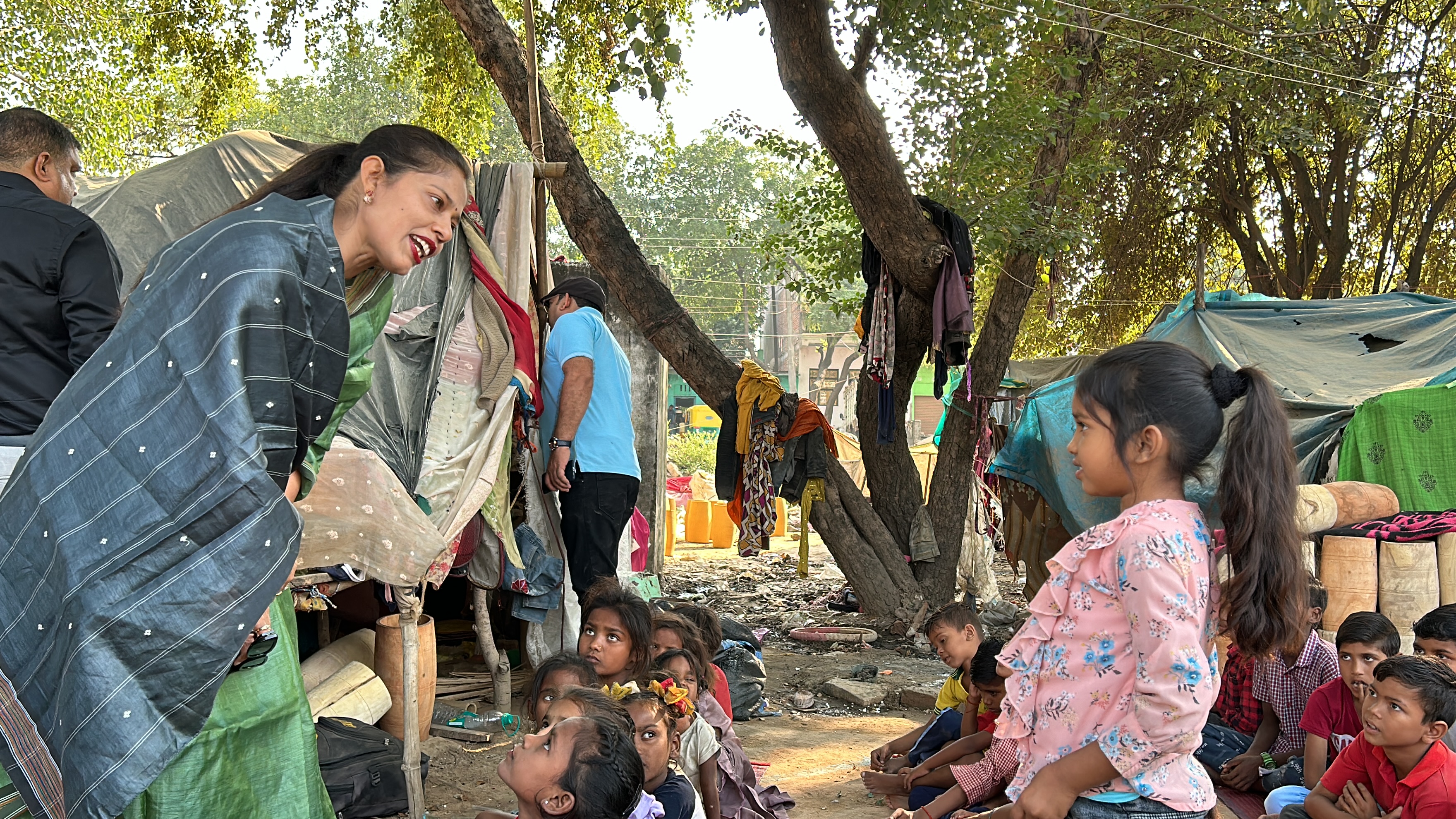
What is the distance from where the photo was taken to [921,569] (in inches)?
329

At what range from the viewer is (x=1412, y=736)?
304 centimetres

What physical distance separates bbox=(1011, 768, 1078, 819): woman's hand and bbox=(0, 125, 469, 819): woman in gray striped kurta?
1265 mm

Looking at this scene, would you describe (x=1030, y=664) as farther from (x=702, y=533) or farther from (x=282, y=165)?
(x=702, y=533)

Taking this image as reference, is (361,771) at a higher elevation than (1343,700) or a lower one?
lower

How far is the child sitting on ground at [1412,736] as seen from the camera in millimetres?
3010

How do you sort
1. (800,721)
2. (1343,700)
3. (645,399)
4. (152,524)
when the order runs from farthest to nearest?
(645,399)
(800,721)
(1343,700)
(152,524)

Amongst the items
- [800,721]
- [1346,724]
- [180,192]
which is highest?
[180,192]

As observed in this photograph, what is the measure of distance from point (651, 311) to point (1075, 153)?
474 cm

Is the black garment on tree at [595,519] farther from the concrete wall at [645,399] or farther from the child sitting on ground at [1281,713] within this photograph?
the concrete wall at [645,399]

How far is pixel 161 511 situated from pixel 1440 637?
354cm

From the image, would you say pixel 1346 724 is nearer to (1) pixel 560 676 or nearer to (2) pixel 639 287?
(1) pixel 560 676

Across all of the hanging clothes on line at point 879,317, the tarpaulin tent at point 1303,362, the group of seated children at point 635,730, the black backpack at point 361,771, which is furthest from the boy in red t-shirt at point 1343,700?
the hanging clothes on line at point 879,317

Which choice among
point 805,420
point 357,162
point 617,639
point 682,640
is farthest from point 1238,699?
point 357,162

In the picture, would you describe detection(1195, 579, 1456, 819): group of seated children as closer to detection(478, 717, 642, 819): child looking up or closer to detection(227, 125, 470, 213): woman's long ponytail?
detection(478, 717, 642, 819): child looking up
